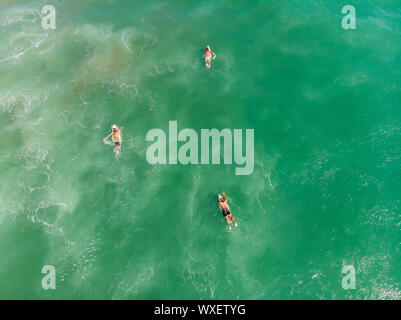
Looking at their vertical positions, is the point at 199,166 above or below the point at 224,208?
above

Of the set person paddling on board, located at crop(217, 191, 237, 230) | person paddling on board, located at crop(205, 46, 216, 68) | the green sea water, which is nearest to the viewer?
the green sea water

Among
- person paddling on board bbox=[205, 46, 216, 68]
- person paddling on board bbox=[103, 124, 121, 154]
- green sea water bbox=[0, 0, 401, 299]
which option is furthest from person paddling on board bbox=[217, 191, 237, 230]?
person paddling on board bbox=[205, 46, 216, 68]

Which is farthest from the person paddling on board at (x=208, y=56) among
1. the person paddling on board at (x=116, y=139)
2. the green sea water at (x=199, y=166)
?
the person paddling on board at (x=116, y=139)

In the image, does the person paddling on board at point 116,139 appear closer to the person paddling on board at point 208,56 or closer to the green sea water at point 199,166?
the green sea water at point 199,166

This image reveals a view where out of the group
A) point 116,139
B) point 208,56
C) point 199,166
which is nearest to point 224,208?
point 199,166

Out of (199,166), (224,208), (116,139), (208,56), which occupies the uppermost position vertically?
(208,56)

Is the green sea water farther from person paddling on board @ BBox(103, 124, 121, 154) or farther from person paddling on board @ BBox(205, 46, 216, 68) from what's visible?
person paddling on board @ BBox(205, 46, 216, 68)

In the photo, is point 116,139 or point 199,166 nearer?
point 199,166

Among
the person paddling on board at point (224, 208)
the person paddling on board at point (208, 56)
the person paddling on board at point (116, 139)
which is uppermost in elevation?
the person paddling on board at point (208, 56)

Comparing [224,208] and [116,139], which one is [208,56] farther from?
A: [224,208]
